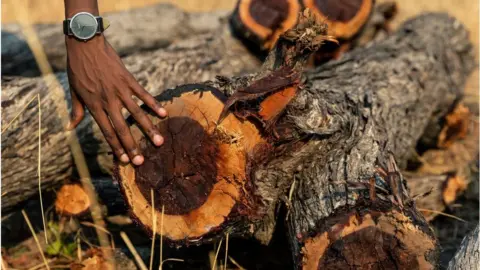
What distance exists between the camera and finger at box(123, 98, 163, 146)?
2.58m

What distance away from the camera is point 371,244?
2.32 metres

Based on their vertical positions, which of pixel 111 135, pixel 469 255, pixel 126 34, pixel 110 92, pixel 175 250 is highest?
pixel 126 34

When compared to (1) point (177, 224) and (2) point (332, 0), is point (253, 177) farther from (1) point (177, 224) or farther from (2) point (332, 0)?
(2) point (332, 0)

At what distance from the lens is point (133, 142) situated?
2.59m

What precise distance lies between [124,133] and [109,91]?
18 cm

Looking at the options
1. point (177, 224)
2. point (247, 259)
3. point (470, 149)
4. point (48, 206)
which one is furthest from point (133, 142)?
point (470, 149)

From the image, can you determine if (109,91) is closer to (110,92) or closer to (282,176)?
(110,92)

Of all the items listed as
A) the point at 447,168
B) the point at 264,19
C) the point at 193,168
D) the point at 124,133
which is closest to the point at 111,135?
the point at 124,133

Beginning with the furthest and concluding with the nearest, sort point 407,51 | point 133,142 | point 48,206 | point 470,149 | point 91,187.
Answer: point 470,149 → point 407,51 → point 48,206 → point 91,187 → point 133,142

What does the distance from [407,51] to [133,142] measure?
2.18 metres

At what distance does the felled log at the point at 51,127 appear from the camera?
129 inches

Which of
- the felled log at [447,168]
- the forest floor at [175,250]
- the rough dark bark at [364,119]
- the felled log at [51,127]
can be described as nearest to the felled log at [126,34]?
the felled log at [51,127]

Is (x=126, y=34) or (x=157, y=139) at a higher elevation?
(x=126, y=34)

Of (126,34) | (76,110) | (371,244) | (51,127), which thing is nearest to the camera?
(371,244)
